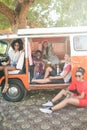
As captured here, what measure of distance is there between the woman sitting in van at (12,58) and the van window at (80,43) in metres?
1.53

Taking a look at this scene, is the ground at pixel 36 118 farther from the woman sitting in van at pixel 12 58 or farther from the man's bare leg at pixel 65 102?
the woman sitting in van at pixel 12 58

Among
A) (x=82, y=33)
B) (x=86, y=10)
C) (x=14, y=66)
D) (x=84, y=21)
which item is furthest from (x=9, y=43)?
(x=84, y=21)

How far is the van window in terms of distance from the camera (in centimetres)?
1050

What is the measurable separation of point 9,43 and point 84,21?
344 inches

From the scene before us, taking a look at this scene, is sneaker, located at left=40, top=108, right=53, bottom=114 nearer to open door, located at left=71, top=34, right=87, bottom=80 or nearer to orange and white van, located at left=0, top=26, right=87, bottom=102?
orange and white van, located at left=0, top=26, right=87, bottom=102

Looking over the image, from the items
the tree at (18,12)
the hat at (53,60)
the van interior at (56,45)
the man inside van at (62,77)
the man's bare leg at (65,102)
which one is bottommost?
the man's bare leg at (65,102)

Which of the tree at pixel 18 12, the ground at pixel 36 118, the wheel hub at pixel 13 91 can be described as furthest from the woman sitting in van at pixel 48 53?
the tree at pixel 18 12

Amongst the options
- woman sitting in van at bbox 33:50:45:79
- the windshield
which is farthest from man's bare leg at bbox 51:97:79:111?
the windshield

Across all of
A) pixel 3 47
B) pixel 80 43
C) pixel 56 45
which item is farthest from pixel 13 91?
pixel 80 43

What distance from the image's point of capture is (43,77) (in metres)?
10.7

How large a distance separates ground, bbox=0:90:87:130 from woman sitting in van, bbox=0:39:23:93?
32.8 inches

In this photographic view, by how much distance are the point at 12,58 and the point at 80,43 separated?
1969 millimetres

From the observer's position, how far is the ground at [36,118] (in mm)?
8773

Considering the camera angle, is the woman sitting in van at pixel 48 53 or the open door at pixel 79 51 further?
the woman sitting in van at pixel 48 53
